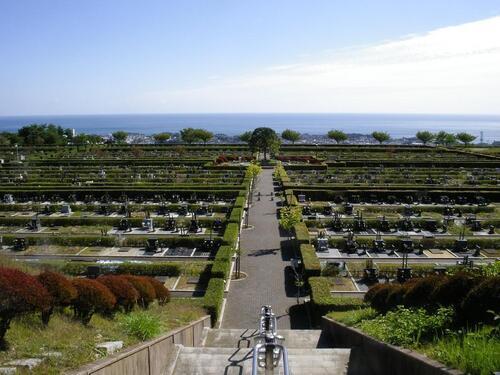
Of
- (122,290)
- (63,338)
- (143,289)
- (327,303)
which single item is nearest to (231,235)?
(327,303)

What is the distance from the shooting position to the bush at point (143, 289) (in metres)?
11.8

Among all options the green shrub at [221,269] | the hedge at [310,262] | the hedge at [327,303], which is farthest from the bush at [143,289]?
the hedge at [310,262]

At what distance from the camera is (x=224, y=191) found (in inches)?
1398

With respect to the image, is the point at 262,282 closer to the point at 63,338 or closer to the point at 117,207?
the point at 63,338

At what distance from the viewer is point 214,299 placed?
49.9 ft

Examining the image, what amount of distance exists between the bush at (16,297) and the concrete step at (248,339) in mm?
4890

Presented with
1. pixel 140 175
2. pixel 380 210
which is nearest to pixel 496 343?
pixel 380 210

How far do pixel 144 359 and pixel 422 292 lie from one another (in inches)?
207

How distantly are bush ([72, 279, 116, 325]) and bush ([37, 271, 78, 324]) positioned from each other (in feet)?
1.16

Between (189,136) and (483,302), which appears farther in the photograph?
(189,136)

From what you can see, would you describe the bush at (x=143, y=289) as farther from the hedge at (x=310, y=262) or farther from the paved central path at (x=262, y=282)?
the hedge at (x=310, y=262)

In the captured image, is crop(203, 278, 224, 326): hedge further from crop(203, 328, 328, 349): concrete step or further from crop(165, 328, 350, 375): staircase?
crop(165, 328, 350, 375): staircase

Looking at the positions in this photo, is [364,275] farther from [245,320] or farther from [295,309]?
[245,320]

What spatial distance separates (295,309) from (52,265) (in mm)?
9232
